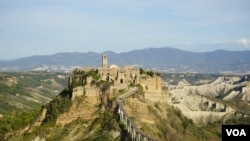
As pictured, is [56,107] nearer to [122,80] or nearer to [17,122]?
[17,122]

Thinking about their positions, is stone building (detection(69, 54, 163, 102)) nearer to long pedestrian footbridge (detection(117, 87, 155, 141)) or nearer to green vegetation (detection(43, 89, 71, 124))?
green vegetation (detection(43, 89, 71, 124))

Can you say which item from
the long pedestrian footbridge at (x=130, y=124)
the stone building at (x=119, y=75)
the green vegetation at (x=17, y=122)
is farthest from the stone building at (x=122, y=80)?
the green vegetation at (x=17, y=122)

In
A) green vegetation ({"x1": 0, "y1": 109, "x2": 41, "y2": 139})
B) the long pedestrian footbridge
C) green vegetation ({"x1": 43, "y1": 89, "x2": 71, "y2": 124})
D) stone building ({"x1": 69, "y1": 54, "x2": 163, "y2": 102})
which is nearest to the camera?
the long pedestrian footbridge

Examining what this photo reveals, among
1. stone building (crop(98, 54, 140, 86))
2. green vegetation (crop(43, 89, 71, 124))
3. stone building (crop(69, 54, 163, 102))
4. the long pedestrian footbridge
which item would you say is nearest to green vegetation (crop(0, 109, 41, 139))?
green vegetation (crop(43, 89, 71, 124))

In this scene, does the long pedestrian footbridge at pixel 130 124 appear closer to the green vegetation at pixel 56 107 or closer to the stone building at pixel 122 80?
the stone building at pixel 122 80

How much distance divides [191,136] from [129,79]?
511 inches

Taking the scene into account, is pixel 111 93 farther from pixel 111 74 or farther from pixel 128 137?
pixel 128 137

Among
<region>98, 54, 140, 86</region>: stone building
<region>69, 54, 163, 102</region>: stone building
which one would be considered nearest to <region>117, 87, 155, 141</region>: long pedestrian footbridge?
<region>98, 54, 140, 86</region>: stone building

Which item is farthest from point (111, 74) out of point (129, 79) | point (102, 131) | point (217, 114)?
point (217, 114)

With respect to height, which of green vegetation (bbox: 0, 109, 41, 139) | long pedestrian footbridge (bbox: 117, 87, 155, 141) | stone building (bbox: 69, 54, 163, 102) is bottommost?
green vegetation (bbox: 0, 109, 41, 139)

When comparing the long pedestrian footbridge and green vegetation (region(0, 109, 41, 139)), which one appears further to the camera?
green vegetation (region(0, 109, 41, 139))

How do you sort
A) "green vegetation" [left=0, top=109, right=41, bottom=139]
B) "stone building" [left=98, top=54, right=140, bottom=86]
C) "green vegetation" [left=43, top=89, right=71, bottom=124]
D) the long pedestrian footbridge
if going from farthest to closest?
"green vegetation" [left=0, top=109, right=41, bottom=139], "stone building" [left=98, top=54, right=140, bottom=86], "green vegetation" [left=43, top=89, right=71, bottom=124], the long pedestrian footbridge

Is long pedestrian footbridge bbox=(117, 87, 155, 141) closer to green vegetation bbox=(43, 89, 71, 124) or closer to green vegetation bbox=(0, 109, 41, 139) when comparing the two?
green vegetation bbox=(43, 89, 71, 124)

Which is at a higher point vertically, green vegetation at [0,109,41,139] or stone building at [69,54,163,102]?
stone building at [69,54,163,102]
